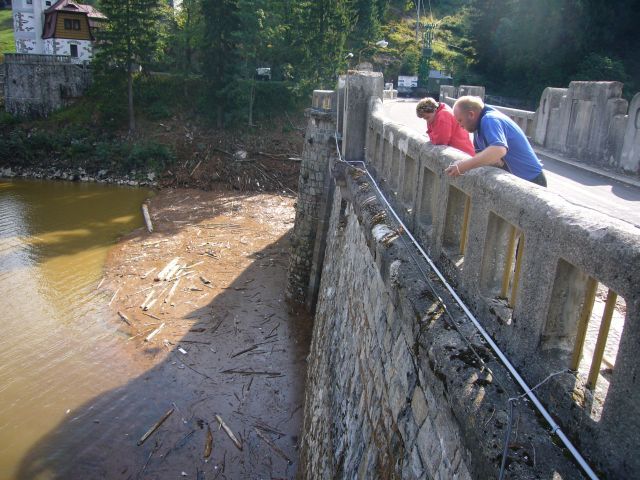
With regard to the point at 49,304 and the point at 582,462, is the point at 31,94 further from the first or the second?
the point at 582,462

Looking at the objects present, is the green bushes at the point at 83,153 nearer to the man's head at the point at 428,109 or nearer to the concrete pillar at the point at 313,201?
the concrete pillar at the point at 313,201

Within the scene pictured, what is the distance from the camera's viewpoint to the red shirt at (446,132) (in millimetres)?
5129

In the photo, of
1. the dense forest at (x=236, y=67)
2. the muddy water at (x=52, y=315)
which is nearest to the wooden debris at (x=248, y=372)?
the muddy water at (x=52, y=315)

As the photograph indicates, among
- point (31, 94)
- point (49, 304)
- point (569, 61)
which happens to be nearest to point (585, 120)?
point (49, 304)

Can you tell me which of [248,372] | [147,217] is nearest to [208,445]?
[248,372]

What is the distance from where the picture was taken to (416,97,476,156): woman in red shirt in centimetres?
513

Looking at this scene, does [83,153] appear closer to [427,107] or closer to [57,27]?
[57,27]

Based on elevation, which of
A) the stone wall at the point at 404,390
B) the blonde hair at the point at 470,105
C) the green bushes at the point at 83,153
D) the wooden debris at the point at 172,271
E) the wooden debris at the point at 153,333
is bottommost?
the wooden debris at the point at 153,333

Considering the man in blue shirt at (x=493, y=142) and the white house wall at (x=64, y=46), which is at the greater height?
the white house wall at (x=64, y=46)

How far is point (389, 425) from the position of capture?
4.19 m

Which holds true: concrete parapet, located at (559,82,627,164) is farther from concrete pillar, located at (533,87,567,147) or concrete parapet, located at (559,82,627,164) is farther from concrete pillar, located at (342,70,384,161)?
concrete pillar, located at (342,70,384,161)

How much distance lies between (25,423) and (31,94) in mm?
31245

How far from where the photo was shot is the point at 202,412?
36.3ft

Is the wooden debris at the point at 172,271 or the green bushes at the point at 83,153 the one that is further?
the green bushes at the point at 83,153
